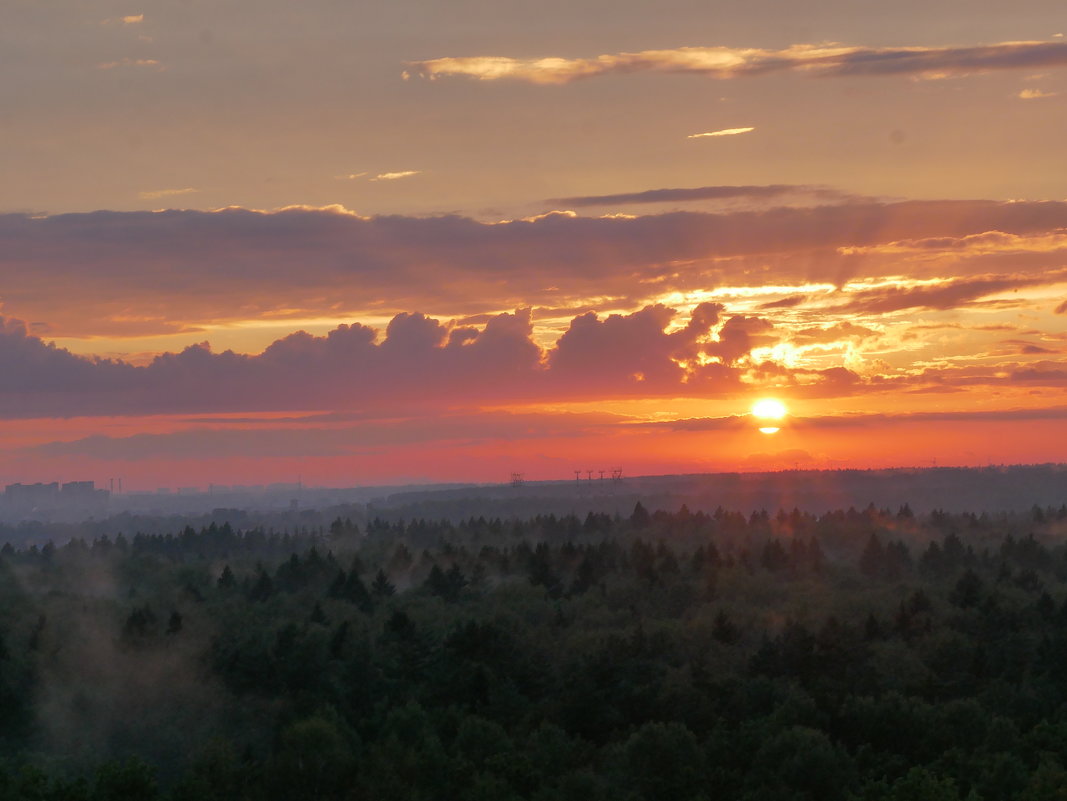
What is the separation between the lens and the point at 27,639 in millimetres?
150875

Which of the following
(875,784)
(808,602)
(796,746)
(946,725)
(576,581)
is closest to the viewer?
(875,784)

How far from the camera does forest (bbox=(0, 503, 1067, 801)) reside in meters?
83.1

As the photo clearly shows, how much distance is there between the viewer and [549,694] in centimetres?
11769

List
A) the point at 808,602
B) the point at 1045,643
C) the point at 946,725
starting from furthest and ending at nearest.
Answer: the point at 808,602 → the point at 1045,643 → the point at 946,725

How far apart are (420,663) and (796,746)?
47.0 m

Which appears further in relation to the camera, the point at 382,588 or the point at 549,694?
the point at 382,588

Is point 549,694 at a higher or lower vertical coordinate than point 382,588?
lower

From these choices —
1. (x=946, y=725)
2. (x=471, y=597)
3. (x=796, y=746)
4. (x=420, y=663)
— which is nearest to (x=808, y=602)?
(x=471, y=597)

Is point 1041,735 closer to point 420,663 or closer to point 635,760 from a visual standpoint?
point 635,760

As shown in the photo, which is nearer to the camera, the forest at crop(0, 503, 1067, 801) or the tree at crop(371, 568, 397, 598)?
the forest at crop(0, 503, 1067, 801)

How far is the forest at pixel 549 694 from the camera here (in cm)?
8312

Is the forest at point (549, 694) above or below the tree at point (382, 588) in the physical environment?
below

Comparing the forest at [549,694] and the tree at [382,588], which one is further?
the tree at [382,588]

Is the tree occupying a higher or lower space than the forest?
higher
